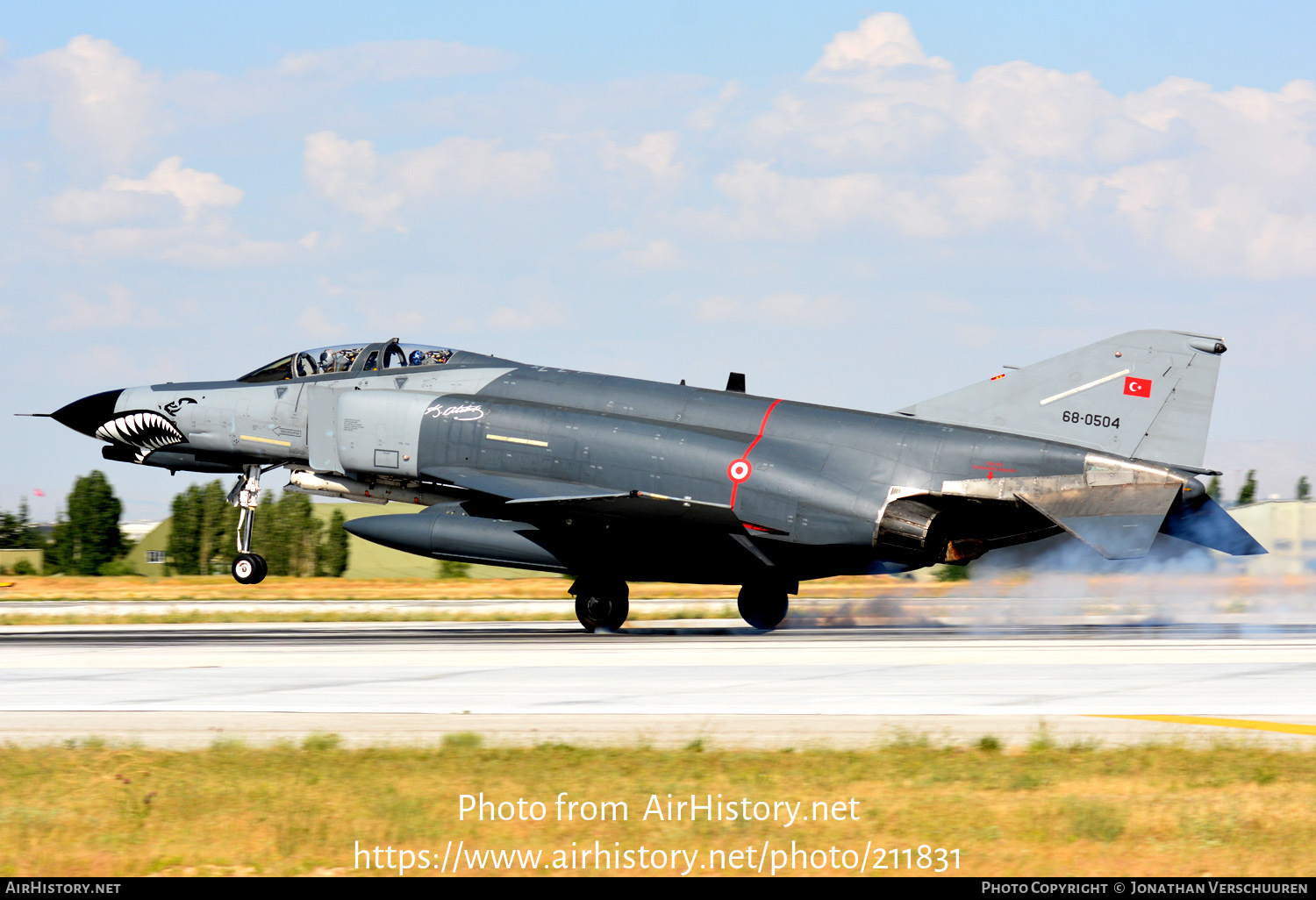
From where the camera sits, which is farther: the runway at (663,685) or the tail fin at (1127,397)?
the tail fin at (1127,397)

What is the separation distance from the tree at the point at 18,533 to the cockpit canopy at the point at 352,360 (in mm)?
58725

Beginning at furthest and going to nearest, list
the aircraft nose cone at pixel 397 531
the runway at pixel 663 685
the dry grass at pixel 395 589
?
the dry grass at pixel 395 589 < the aircraft nose cone at pixel 397 531 < the runway at pixel 663 685

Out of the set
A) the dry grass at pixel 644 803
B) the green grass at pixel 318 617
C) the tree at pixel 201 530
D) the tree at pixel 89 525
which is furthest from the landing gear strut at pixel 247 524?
the tree at pixel 89 525

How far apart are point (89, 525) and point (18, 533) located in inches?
428

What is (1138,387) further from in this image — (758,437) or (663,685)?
(663,685)

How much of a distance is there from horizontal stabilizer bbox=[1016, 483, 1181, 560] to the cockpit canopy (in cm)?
1101

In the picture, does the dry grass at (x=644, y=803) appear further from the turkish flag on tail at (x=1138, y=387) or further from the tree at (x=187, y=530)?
the tree at (x=187, y=530)

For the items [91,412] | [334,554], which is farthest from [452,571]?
[91,412]

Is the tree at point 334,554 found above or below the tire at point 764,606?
below

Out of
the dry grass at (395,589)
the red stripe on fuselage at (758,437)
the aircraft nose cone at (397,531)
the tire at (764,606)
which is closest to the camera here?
the red stripe on fuselage at (758,437)

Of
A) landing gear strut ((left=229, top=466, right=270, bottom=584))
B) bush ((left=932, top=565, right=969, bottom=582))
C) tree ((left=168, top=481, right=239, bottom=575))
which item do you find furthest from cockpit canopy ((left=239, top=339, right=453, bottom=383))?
tree ((left=168, top=481, right=239, bottom=575))

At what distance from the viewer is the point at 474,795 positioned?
7574 millimetres

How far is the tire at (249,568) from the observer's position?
2088 cm

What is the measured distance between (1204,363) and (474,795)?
47.6ft
